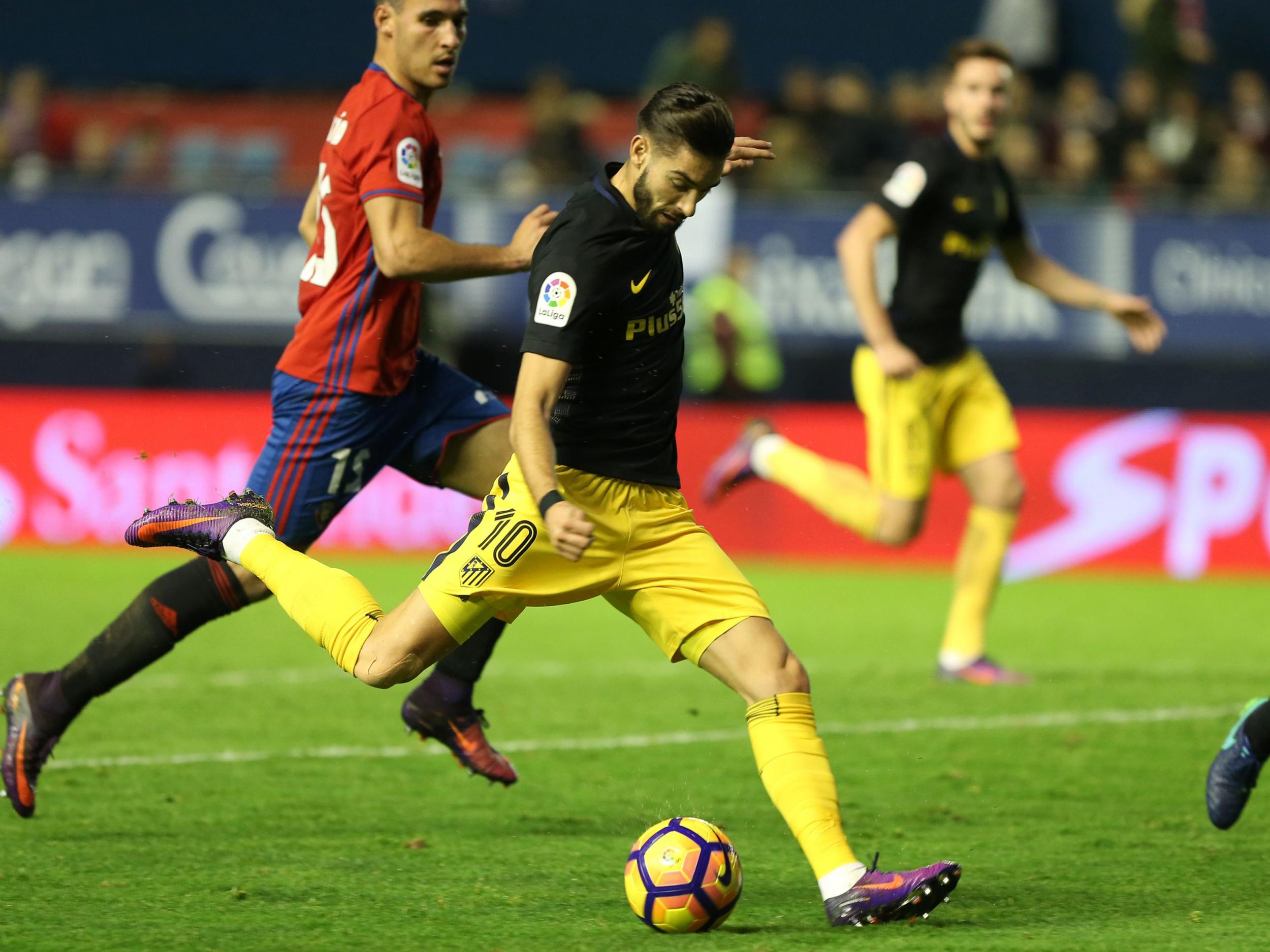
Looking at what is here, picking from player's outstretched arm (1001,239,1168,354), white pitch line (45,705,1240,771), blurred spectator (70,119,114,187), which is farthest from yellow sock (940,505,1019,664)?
blurred spectator (70,119,114,187)

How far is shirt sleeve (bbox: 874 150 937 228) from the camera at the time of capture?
815cm

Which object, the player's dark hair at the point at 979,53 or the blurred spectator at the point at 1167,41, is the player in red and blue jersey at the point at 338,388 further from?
the blurred spectator at the point at 1167,41

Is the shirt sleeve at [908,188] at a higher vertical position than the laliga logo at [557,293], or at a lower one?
higher

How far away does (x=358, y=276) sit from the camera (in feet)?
18.2

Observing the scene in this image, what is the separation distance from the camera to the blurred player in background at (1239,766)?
207 inches

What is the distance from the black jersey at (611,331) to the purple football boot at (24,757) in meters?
1.95

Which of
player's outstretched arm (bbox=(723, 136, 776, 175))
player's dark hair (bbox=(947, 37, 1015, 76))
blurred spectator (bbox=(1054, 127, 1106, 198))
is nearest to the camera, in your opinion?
player's outstretched arm (bbox=(723, 136, 776, 175))

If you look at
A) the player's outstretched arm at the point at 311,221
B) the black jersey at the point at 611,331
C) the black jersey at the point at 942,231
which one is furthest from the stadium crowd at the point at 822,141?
the black jersey at the point at 611,331

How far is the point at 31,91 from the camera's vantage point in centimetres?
1599

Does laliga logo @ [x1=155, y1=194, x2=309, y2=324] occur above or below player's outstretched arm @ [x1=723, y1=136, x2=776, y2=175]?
below

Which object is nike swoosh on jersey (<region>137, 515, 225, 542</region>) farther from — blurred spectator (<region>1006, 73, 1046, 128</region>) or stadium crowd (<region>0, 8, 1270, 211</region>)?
blurred spectator (<region>1006, 73, 1046, 128</region>)

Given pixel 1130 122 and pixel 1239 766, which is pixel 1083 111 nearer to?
pixel 1130 122

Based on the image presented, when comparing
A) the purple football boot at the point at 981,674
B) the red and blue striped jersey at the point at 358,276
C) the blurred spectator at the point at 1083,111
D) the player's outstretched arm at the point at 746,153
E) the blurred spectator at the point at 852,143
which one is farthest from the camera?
the blurred spectator at the point at 1083,111

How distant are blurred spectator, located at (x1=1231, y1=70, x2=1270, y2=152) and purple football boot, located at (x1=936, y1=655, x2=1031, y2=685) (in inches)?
384
